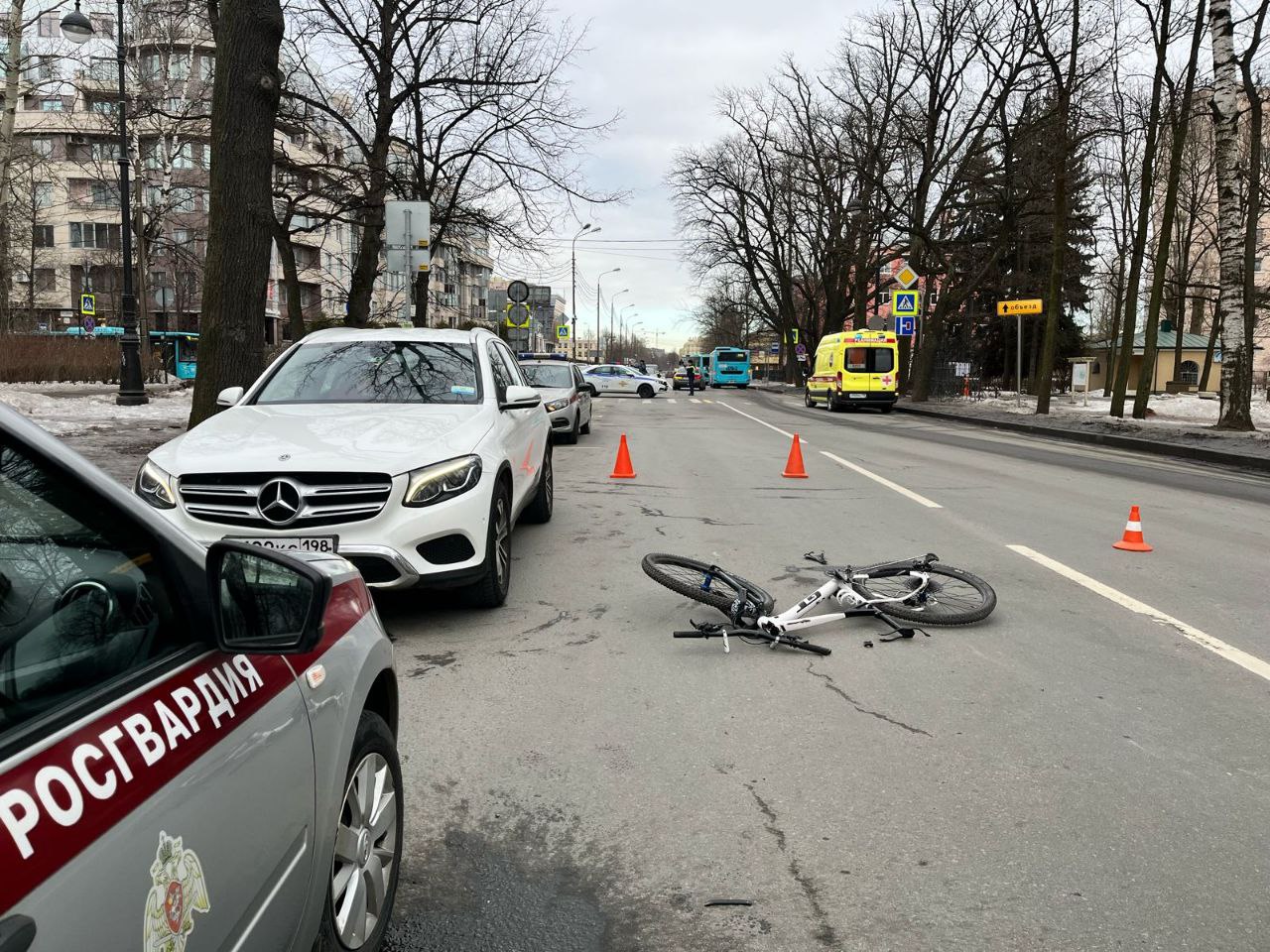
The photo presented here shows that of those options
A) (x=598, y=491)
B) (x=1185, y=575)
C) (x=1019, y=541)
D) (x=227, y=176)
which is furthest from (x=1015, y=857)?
(x=227, y=176)

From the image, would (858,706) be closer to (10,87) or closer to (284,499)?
(284,499)

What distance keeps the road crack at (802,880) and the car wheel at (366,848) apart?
1.16 m

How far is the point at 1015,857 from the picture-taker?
3023mm

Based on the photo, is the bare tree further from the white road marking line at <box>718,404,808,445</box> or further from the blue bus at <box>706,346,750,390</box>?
the blue bus at <box>706,346,750,390</box>

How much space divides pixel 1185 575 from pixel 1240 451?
10636 millimetres

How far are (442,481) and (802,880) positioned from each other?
124 inches

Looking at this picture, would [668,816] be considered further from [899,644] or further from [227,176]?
[227,176]

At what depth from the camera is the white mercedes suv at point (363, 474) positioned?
5.02 m

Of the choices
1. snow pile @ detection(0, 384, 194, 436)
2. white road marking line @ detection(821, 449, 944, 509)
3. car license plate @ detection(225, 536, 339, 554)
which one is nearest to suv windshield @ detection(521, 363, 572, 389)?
white road marking line @ detection(821, 449, 944, 509)

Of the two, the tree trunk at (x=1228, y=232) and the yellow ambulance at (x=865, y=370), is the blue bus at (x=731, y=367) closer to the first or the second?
the yellow ambulance at (x=865, y=370)

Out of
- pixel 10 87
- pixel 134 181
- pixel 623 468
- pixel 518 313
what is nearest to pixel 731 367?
pixel 134 181

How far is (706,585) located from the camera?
560cm

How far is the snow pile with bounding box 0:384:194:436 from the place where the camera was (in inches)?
684

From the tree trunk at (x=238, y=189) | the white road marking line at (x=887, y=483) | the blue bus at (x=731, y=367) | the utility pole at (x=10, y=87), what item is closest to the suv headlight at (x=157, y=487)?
the tree trunk at (x=238, y=189)
